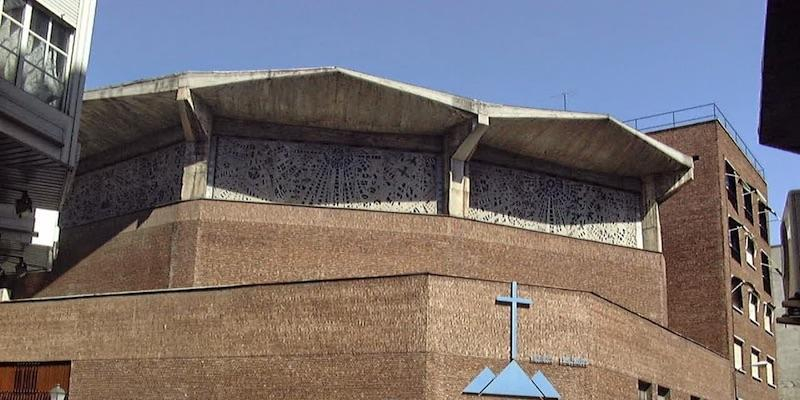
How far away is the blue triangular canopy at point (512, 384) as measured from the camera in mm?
18156

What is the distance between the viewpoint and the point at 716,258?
3272cm

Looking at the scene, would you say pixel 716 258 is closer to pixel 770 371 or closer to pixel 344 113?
pixel 770 371

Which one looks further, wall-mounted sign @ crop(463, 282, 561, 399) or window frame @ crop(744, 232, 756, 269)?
window frame @ crop(744, 232, 756, 269)

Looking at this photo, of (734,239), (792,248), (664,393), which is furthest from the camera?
(734,239)

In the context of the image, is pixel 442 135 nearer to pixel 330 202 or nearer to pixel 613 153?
pixel 330 202

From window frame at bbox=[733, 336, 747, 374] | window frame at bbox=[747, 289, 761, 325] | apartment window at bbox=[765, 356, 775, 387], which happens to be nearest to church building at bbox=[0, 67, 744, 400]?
window frame at bbox=[733, 336, 747, 374]

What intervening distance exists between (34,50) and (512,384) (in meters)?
10.6

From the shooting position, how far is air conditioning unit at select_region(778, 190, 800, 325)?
482 centimetres

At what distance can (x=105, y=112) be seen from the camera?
23688mm

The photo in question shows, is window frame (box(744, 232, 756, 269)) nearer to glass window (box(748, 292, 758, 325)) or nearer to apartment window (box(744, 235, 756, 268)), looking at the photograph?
apartment window (box(744, 235, 756, 268))

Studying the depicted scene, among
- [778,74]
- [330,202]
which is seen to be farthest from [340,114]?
[778,74]

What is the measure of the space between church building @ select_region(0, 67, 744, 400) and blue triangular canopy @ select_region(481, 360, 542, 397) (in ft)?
0.13

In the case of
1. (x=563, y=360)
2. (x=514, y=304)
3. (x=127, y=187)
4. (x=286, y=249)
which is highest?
(x=127, y=187)

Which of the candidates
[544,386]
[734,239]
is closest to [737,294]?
[734,239]
